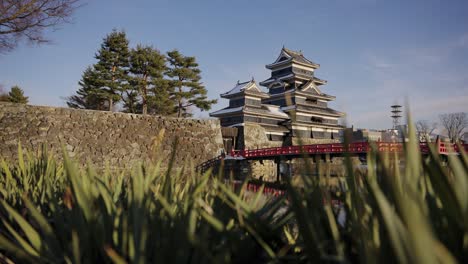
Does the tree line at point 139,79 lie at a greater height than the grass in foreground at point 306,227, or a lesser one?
greater

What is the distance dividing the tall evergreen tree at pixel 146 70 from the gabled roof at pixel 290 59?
Result: 11.6 m

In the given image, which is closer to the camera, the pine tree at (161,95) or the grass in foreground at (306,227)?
the grass in foreground at (306,227)

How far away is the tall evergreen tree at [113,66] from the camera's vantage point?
75.6 ft

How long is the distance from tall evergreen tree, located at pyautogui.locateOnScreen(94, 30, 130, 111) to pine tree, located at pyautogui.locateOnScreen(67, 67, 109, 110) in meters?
0.33

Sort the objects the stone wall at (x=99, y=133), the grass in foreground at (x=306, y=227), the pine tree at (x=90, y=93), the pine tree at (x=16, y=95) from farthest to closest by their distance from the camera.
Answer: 1. the pine tree at (x=16, y=95)
2. the pine tree at (x=90, y=93)
3. the stone wall at (x=99, y=133)
4. the grass in foreground at (x=306, y=227)

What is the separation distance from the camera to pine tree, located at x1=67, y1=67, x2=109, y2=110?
22859mm

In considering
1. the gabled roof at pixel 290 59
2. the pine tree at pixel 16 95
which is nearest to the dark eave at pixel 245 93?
the gabled roof at pixel 290 59

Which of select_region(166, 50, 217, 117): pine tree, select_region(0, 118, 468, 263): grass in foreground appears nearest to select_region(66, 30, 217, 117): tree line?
select_region(166, 50, 217, 117): pine tree

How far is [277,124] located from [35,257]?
26133mm

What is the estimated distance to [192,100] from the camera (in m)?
26.6

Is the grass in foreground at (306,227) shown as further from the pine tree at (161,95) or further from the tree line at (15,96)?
the tree line at (15,96)

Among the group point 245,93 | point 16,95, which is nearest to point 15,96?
point 16,95

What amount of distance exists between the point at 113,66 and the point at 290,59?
617 inches

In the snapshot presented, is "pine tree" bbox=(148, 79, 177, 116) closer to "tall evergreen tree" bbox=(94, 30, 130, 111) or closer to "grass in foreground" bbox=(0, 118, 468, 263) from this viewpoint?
"tall evergreen tree" bbox=(94, 30, 130, 111)
